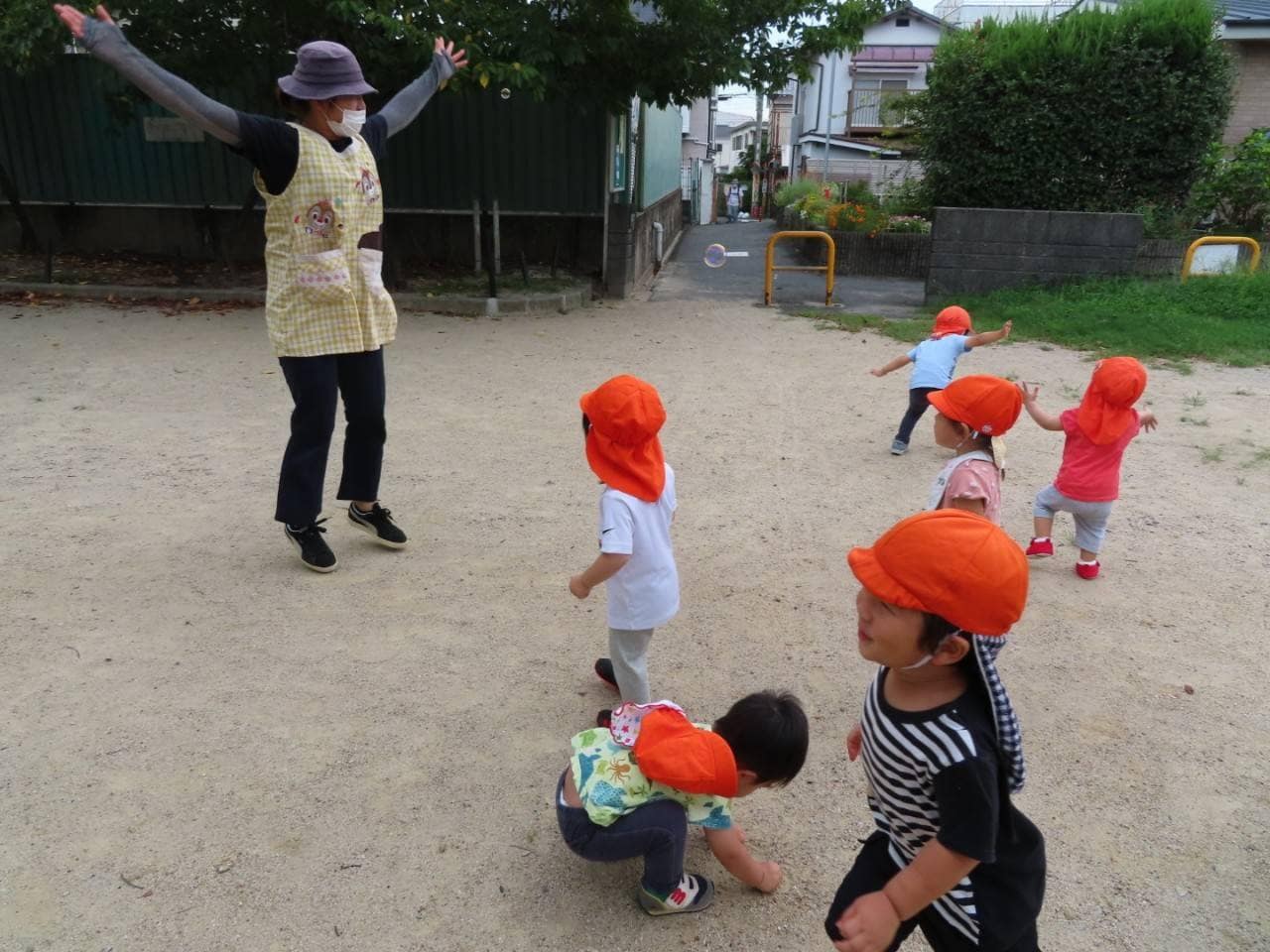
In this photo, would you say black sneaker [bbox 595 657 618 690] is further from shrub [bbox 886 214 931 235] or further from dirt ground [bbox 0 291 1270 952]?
shrub [bbox 886 214 931 235]

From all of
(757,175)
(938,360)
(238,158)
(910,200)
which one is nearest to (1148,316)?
(938,360)

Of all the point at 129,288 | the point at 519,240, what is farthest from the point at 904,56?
the point at 129,288

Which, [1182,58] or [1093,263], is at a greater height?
[1182,58]

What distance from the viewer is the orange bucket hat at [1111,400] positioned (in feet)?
12.4

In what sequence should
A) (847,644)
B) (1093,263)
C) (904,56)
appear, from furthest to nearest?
(904,56)
(1093,263)
(847,644)

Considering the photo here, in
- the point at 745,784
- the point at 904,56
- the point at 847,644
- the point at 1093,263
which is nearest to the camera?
the point at 745,784

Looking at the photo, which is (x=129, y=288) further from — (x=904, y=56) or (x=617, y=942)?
(x=904, y=56)

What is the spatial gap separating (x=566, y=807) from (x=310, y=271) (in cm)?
231

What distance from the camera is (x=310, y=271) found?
3549 millimetres

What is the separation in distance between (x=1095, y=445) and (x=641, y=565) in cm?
234

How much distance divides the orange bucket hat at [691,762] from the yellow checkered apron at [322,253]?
2.30m

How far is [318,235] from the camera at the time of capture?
354 cm

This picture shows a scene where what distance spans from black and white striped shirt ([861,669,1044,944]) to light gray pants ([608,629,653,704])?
103 centimetres

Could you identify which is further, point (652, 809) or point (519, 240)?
point (519, 240)
